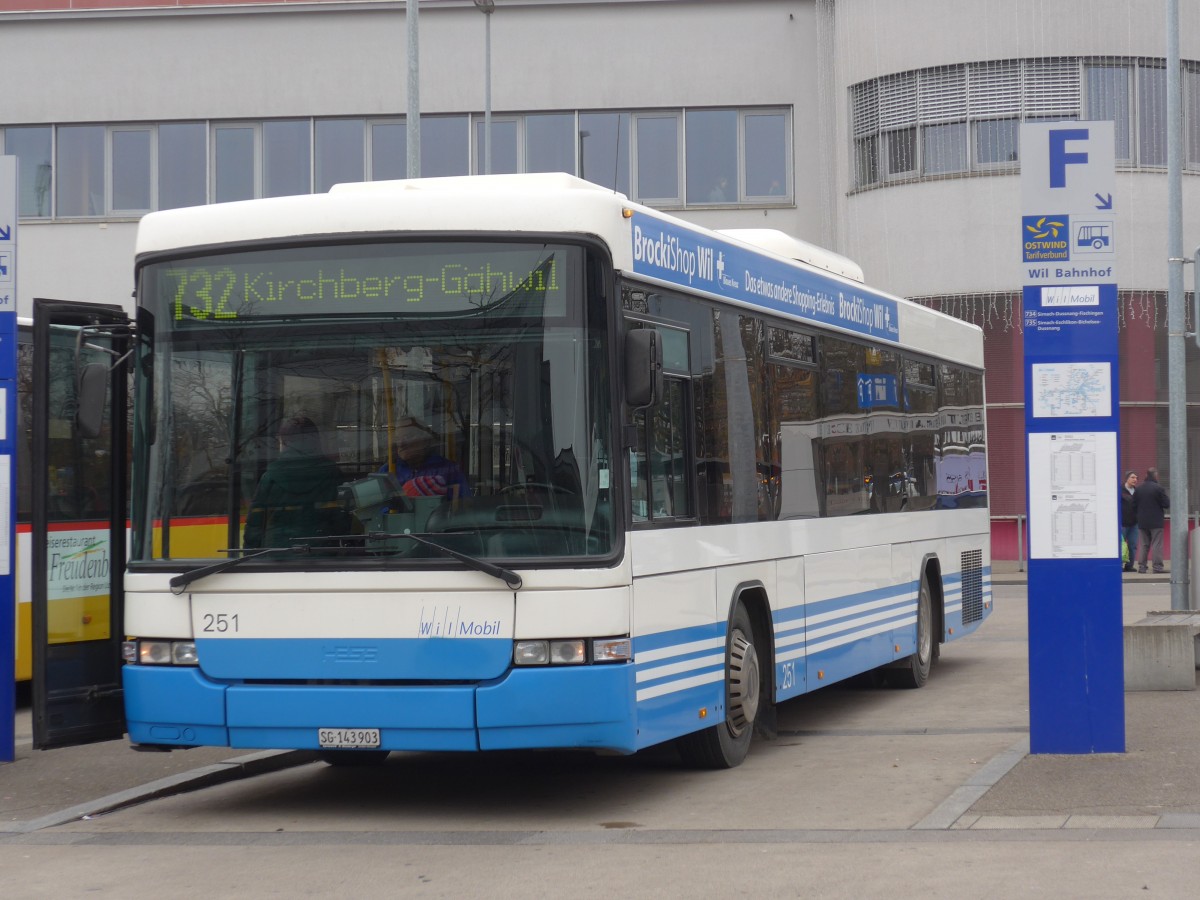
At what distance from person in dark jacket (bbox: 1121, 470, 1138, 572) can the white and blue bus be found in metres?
22.0

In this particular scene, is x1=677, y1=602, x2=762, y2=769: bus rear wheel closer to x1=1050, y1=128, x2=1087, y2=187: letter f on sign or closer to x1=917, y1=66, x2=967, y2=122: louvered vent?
x1=1050, y1=128, x2=1087, y2=187: letter f on sign

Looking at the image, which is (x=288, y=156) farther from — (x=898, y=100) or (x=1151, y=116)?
(x=1151, y=116)

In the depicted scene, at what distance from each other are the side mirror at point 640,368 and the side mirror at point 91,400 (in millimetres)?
2607

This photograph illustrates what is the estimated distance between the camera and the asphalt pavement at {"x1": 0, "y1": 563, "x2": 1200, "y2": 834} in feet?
27.4

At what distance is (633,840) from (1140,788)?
2.68 metres

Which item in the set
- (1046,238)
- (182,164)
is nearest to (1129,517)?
(182,164)

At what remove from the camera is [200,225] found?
8945 mm

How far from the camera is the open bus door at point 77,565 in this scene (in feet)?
31.4

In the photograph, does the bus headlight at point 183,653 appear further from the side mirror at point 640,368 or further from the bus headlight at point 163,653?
the side mirror at point 640,368

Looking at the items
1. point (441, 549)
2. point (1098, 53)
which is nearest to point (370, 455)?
point (441, 549)

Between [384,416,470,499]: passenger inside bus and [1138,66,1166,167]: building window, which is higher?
[1138,66,1166,167]: building window

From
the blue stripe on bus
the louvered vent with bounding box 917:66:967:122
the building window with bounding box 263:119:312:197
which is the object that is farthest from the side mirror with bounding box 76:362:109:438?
the building window with bounding box 263:119:312:197

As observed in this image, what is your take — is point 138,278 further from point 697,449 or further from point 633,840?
point 633,840

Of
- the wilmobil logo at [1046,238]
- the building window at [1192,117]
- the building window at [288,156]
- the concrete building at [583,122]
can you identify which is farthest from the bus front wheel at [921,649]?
the building window at [288,156]
